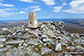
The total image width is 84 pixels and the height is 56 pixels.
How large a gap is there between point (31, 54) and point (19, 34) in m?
8.25

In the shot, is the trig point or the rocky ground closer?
the rocky ground

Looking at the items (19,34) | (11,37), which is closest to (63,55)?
(19,34)

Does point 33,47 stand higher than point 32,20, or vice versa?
point 32,20

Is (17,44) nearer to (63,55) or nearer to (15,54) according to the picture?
(15,54)

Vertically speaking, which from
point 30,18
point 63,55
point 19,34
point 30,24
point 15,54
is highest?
point 30,18

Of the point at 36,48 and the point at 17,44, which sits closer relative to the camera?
the point at 36,48

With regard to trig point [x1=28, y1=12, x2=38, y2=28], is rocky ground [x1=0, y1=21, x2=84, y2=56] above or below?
below

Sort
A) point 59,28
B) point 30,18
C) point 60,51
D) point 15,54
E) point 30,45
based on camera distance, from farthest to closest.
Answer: point 59,28 → point 30,18 → point 30,45 → point 60,51 → point 15,54

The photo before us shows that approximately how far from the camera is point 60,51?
46.6ft

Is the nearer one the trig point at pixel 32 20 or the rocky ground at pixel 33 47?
the rocky ground at pixel 33 47

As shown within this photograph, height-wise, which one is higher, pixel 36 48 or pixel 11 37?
pixel 11 37

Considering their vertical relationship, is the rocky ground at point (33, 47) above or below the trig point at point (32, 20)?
below

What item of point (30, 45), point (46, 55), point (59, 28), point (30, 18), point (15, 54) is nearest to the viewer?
point (15, 54)

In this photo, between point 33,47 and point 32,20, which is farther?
point 32,20
